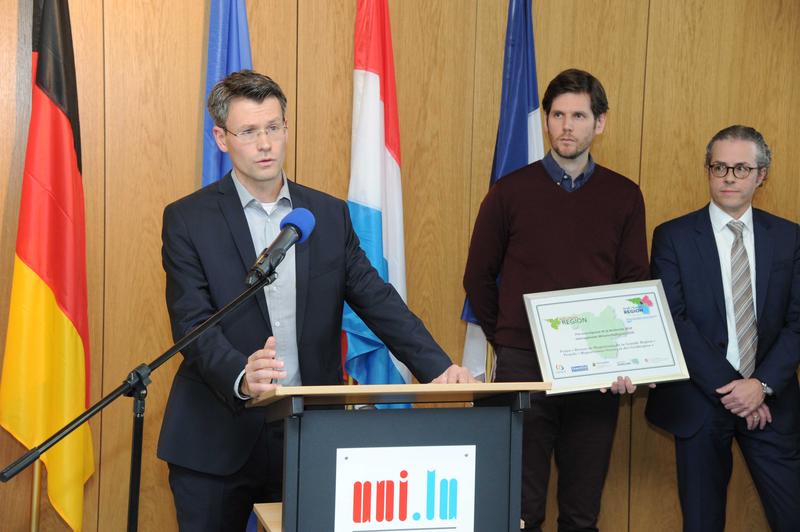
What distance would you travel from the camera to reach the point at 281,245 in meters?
2.09

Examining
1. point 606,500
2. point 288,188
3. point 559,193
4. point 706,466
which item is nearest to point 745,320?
point 706,466

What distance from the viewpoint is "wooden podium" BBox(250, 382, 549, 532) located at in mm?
1983

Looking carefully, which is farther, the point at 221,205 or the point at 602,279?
the point at 602,279

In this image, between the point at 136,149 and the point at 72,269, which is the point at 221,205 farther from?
the point at 136,149

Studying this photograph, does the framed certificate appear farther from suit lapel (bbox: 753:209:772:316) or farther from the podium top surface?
the podium top surface

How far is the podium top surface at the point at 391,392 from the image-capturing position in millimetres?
1948

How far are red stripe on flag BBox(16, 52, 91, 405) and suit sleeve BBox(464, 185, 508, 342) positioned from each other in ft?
5.51

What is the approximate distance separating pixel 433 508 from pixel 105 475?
8.65 ft

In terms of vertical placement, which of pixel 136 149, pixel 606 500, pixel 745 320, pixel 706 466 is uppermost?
pixel 136 149

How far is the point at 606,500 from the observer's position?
490cm

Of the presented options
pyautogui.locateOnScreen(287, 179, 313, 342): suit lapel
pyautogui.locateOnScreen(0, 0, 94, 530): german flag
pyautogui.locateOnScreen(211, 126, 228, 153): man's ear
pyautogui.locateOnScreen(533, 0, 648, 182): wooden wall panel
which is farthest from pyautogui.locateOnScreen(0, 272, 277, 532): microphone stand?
pyautogui.locateOnScreen(533, 0, 648, 182): wooden wall panel

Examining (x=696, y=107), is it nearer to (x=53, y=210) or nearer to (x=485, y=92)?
(x=485, y=92)

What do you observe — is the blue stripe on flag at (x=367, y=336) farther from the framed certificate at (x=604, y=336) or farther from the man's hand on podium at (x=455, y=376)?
the man's hand on podium at (x=455, y=376)

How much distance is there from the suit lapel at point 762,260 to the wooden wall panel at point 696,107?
0.81m
